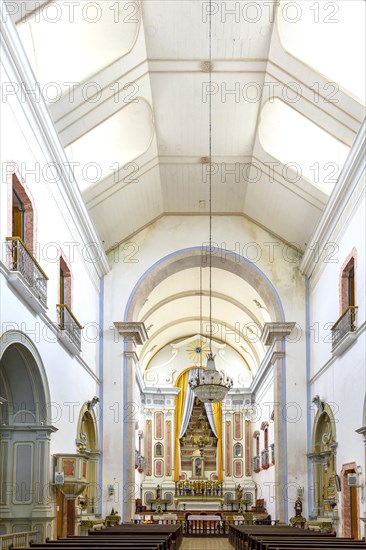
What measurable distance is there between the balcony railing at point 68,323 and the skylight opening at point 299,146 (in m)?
6.06

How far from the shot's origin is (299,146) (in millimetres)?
18766

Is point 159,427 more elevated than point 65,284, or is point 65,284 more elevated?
point 65,284

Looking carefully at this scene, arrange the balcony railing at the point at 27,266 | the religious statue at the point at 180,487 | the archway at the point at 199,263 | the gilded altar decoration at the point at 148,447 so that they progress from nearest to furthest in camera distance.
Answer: the balcony railing at the point at 27,266 < the archway at the point at 199,263 < the religious statue at the point at 180,487 < the gilded altar decoration at the point at 148,447

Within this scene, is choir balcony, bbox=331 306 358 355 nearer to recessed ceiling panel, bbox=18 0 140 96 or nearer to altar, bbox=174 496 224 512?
recessed ceiling panel, bbox=18 0 140 96

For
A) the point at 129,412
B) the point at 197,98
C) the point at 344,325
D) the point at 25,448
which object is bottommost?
the point at 25,448

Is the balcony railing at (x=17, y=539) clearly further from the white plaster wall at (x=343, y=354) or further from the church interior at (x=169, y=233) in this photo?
the white plaster wall at (x=343, y=354)

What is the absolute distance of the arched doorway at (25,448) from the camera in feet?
47.9

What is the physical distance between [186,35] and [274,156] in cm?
447

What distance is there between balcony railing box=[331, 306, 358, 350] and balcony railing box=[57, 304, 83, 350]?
5.60m

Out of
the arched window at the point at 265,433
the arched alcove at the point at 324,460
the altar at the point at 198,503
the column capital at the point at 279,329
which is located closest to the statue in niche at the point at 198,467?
the altar at the point at 198,503

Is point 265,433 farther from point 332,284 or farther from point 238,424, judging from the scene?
point 332,284

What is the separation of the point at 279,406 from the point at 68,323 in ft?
25.3

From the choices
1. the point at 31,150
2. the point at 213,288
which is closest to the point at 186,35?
the point at 31,150

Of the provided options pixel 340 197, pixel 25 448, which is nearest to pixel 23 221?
pixel 25 448
